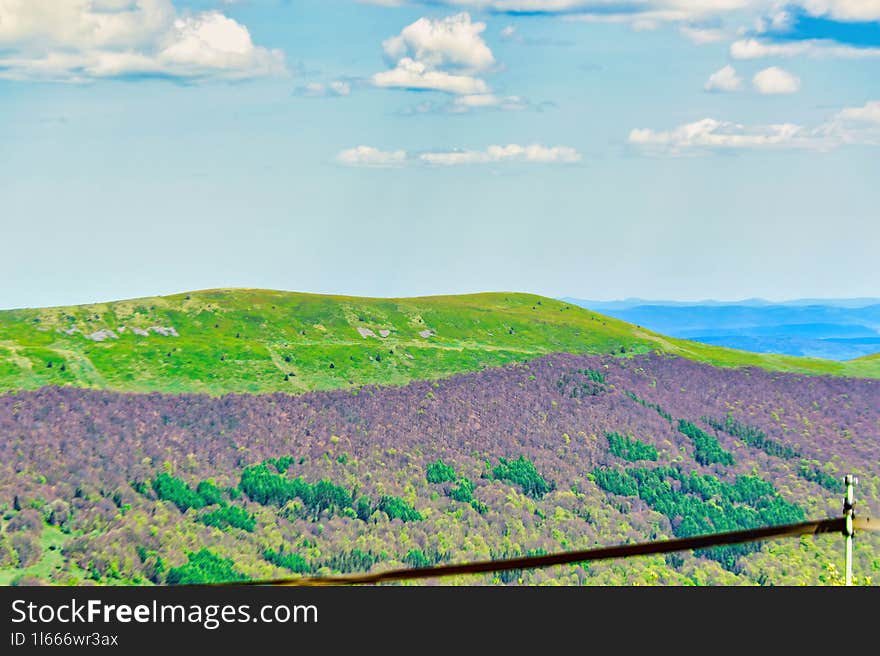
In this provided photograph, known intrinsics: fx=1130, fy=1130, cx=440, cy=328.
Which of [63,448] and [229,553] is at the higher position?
[63,448]

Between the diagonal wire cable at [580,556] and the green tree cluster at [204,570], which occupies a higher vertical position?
the diagonal wire cable at [580,556]

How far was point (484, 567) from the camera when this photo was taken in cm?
1351

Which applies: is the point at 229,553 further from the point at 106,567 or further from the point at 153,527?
the point at 106,567

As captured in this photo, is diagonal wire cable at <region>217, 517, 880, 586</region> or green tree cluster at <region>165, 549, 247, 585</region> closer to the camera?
diagonal wire cable at <region>217, 517, 880, 586</region>

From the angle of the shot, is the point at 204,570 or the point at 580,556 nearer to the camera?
the point at 580,556

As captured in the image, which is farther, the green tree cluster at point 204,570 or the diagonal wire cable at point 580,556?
the green tree cluster at point 204,570

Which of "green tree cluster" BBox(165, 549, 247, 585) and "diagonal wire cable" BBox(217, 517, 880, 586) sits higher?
"diagonal wire cable" BBox(217, 517, 880, 586)

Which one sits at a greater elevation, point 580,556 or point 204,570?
point 580,556
